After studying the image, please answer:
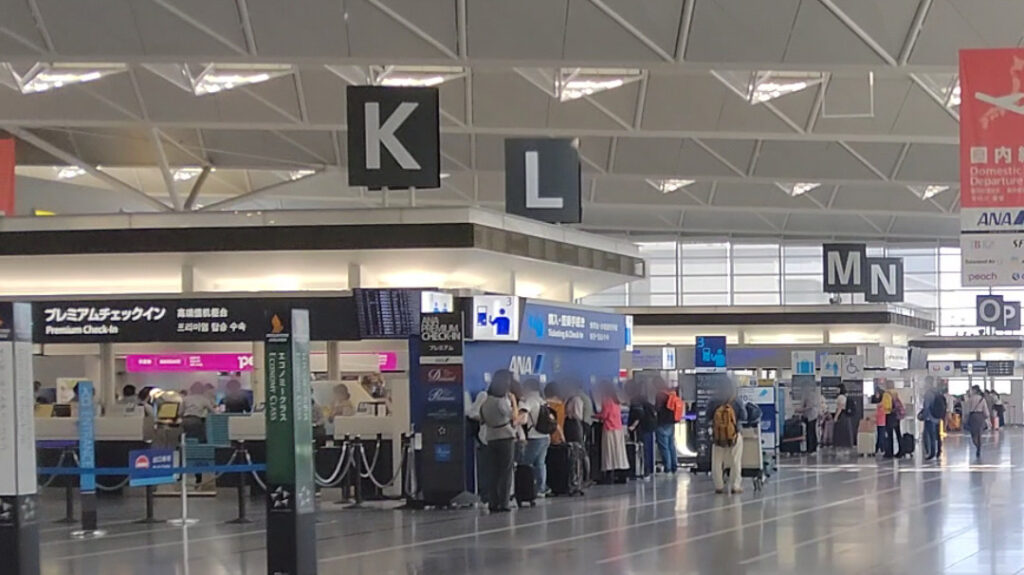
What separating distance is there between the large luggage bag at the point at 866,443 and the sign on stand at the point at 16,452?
71.3 feet

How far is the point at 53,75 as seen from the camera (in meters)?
25.6

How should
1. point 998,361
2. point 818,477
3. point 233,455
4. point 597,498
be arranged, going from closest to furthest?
point 233,455 → point 597,498 → point 818,477 → point 998,361

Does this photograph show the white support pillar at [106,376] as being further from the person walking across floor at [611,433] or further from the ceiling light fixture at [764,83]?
the ceiling light fixture at [764,83]

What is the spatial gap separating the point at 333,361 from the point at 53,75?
7.81 meters

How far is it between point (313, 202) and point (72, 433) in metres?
21.9

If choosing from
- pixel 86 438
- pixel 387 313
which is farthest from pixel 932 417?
pixel 86 438

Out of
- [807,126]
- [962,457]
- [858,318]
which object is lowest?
[962,457]

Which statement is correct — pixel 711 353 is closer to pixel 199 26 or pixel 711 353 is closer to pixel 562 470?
pixel 562 470

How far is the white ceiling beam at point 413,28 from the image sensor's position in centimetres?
1953

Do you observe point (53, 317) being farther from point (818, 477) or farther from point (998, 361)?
point (998, 361)

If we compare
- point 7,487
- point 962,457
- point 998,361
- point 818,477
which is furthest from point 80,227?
point 998,361

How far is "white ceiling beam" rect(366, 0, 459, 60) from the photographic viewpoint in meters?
19.5

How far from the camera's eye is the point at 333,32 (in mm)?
20031

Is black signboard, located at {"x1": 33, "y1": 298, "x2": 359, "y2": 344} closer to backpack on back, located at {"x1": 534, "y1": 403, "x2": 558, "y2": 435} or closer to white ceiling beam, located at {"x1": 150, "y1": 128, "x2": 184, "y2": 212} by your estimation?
backpack on back, located at {"x1": 534, "y1": 403, "x2": 558, "y2": 435}
